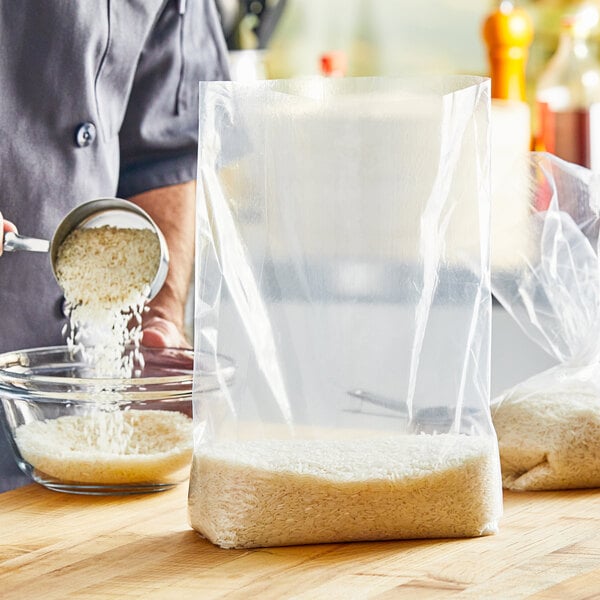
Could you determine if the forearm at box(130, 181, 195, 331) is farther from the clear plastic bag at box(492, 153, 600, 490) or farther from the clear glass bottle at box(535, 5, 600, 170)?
the clear glass bottle at box(535, 5, 600, 170)

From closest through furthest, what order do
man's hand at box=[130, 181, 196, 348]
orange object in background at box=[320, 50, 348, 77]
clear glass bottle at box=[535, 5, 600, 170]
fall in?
man's hand at box=[130, 181, 196, 348], clear glass bottle at box=[535, 5, 600, 170], orange object in background at box=[320, 50, 348, 77]

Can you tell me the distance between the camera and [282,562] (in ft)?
2.31

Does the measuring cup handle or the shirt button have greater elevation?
the shirt button

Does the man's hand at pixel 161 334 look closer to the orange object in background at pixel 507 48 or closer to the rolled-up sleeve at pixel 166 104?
the rolled-up sleeve at pixel 166 104

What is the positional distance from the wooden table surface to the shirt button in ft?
1.51

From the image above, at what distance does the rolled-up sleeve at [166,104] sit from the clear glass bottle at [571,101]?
2.18 feet

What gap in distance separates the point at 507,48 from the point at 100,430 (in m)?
1.20

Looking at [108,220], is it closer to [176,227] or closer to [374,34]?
[176,227]

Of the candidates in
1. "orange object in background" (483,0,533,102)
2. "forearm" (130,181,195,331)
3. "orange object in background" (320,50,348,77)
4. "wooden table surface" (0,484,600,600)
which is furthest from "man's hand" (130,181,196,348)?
"orange object in background" (483,0,533,102)

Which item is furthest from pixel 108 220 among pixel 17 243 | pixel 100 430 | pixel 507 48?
pixel 507 48

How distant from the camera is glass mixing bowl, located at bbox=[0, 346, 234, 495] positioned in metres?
0.87

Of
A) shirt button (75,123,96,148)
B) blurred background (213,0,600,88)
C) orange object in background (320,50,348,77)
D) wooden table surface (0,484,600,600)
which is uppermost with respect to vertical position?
blurred background (213,0,600,88)

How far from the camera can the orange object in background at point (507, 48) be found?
1.82 metres

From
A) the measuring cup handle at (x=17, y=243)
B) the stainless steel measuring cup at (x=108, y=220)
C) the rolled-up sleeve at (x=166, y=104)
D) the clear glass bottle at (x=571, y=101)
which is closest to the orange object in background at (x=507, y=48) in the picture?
the clear glass bottle at (x=571, y=101)
